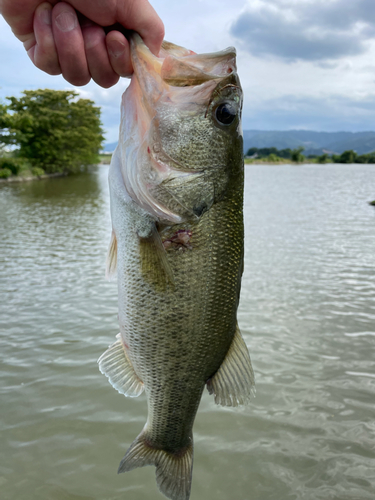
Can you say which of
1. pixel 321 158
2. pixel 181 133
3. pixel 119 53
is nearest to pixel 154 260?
pixel 181 133

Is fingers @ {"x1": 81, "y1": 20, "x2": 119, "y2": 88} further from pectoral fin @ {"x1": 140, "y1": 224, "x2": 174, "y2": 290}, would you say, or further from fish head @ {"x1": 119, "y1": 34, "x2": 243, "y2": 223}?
pectoral fin @ {"x1": 140, "y1": 224, "x2": 174, "y2": 290}

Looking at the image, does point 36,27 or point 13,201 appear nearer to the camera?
point 36,27

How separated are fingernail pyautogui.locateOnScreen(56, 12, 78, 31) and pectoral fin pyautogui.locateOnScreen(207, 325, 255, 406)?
1.59 meters

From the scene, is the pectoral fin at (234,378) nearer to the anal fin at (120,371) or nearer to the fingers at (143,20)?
the anal fin at (120,371)

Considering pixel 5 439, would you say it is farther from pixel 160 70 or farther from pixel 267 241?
pixel 267 241

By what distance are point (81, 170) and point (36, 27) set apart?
63.8 metres

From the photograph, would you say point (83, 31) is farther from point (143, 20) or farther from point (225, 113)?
point (225, 113)

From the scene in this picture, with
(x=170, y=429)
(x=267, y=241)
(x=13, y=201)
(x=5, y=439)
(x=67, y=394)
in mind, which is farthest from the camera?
(x=13, y=201)

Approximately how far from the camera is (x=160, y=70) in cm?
179

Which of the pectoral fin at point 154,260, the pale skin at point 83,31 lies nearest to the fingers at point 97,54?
the pale skin at point 83,31

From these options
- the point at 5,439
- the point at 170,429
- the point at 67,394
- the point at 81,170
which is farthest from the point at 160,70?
the point at 81,170

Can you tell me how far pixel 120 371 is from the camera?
2.17 metres

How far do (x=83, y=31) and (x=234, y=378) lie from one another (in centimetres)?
177

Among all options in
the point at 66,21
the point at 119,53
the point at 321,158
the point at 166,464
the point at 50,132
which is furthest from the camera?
the point at 321,158
